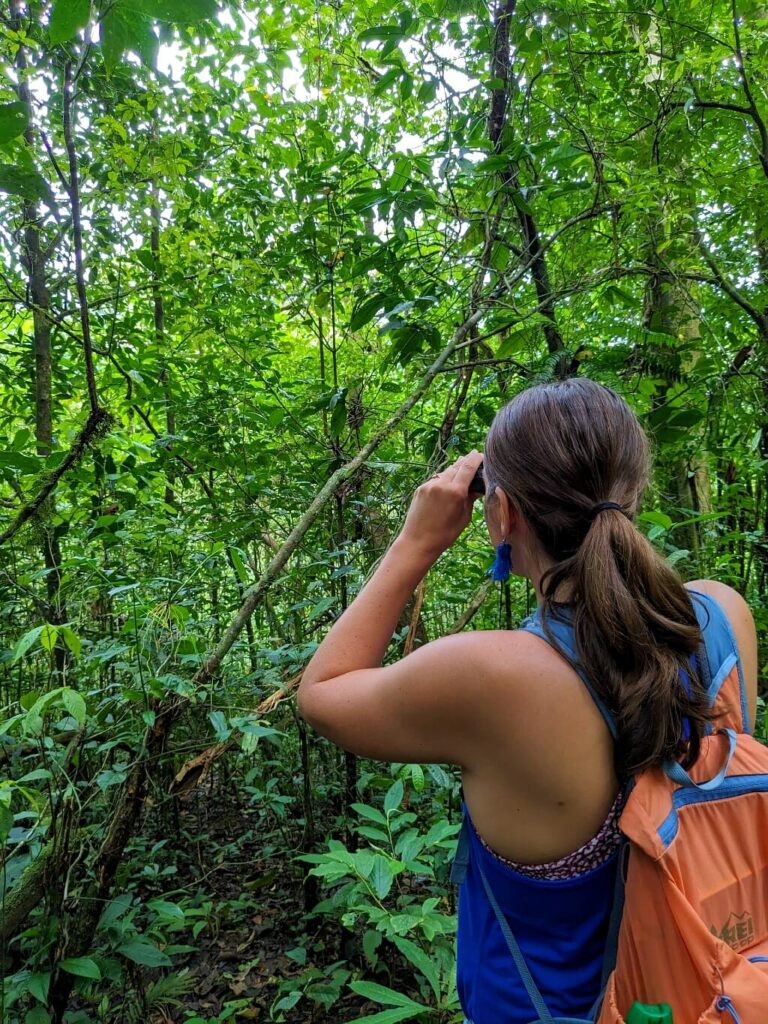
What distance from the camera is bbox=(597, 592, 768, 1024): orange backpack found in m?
0.77

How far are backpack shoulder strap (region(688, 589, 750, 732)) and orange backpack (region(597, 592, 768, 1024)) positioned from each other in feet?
0.22

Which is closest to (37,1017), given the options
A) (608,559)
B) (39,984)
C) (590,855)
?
(39,984)

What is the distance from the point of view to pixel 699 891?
810 mm

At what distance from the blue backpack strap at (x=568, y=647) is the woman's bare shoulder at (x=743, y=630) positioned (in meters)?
0.36

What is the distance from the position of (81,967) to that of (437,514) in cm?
165

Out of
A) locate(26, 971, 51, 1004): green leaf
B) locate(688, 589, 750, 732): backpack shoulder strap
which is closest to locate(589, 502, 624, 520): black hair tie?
locate(688, 589, 750, 732): backpack shoulder strap

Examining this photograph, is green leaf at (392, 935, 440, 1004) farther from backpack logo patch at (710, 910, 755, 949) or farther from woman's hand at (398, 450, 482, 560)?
woman's hand at (398, 450, 482, 560)

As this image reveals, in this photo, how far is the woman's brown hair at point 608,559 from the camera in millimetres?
855

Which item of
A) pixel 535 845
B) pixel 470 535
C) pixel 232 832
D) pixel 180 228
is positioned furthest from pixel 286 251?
pixel 232 832

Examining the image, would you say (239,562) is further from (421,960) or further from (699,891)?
(699,891)

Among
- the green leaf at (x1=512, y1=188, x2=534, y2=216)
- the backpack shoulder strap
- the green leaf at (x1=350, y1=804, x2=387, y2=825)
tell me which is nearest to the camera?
the backpack shoulder strap

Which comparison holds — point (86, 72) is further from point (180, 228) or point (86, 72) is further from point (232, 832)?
point (232, 832)

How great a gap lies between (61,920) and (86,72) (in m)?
3.57

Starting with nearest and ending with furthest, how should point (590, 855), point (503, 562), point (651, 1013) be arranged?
point (651, 1013) < point (590, 855) < point (503, 562)
